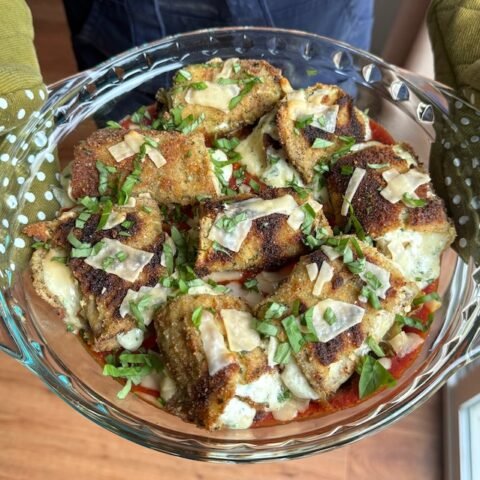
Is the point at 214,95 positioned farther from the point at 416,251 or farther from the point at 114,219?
the point at 416,251

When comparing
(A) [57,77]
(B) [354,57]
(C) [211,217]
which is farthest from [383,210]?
(A) [57,77]

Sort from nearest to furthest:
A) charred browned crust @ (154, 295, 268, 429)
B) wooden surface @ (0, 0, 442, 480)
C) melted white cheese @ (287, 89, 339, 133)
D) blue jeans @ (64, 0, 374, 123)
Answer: charred browned crust @ (154, 295, 268, 429), melted white cheese @ (287, 89, 339, 133), wooden surface @ (0, 0, 442, 480), blue jeans @ (64, 0, 374, 123)

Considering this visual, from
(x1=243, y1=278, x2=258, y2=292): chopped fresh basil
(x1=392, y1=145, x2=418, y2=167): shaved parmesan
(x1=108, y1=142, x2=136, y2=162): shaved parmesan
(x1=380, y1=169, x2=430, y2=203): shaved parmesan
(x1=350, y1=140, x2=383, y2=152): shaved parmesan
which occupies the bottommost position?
(x1=243, y1=278, x2=258, y2=292): chopped fresh basil

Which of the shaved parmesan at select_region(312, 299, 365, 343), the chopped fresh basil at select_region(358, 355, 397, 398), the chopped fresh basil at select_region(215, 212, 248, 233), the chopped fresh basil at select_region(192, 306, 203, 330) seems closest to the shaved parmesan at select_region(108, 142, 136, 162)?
the chopped fresh basil at select_region(215, 212, 248, 233)

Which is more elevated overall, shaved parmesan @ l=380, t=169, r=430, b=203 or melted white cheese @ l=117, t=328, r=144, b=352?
shaved parmesan @ l=380, t=169, r=430, b=203

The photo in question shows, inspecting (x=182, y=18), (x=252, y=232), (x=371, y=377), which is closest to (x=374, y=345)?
(x=371, y=377)

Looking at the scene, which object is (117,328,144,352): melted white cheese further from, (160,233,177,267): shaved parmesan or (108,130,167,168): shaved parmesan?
(108,130,167,168): shaved parmesan

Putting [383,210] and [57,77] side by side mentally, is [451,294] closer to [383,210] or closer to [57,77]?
[383,210]
